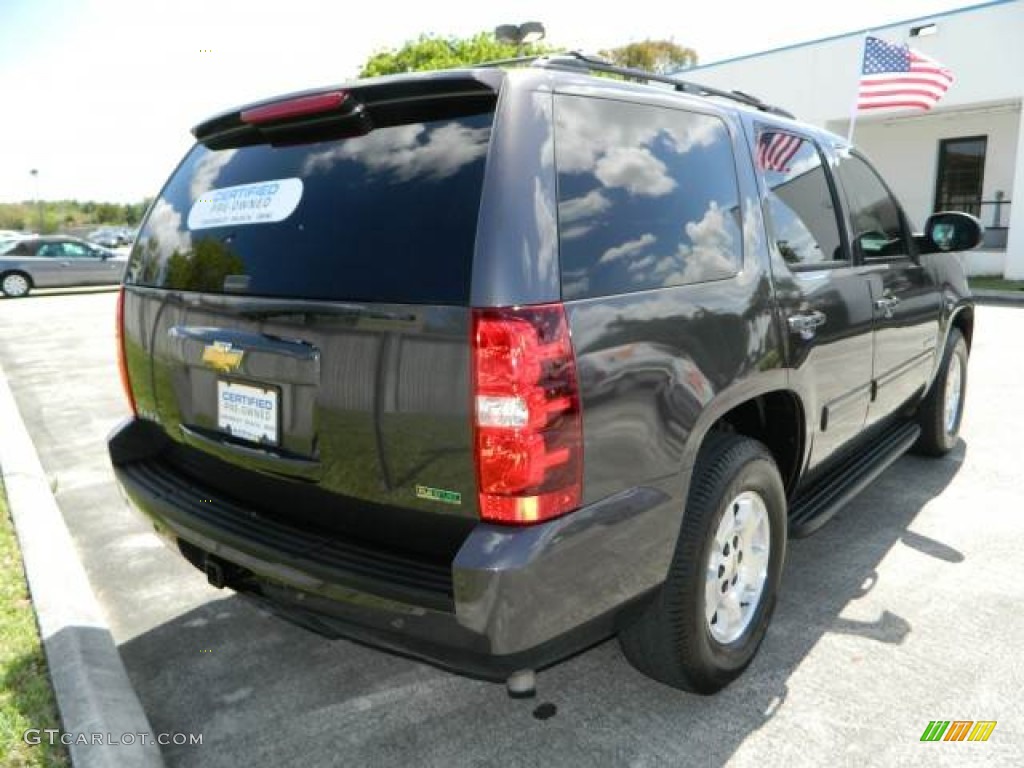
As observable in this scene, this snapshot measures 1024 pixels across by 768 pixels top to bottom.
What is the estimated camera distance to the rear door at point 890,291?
148 inches

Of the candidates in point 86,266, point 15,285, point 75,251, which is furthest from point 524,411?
point 75,251

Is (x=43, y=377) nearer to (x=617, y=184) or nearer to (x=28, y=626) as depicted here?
(x=28, y=626)

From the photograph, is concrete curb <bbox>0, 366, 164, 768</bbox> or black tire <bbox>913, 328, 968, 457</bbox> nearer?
concrete curb <bbox>0, 366, 164, 768</bbox>

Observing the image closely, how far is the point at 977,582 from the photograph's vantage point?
3.51 metres

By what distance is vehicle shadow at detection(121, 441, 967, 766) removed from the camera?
2.46 meters

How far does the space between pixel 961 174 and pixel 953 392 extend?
1829cm

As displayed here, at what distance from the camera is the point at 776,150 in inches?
124

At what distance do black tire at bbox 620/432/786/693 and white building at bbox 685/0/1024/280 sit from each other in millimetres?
16827

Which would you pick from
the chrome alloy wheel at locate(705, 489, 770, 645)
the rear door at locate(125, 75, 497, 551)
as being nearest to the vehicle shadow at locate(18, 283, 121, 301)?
the rear door at locate(125, 75, 497, 551)

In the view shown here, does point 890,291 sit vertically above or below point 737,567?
above

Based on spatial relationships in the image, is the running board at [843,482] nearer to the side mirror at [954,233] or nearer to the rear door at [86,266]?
the side mirror at [954,233]

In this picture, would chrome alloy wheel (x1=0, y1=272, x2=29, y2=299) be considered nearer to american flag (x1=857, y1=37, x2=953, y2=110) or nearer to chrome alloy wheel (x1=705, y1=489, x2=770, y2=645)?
american flag (x1=857, y1=37, x2=953, y2=110)

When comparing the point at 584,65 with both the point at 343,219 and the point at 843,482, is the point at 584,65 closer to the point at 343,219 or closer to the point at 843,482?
the point at 343,219

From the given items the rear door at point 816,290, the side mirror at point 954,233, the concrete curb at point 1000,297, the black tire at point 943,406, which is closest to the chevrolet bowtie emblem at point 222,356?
the rear door at point 816,290
